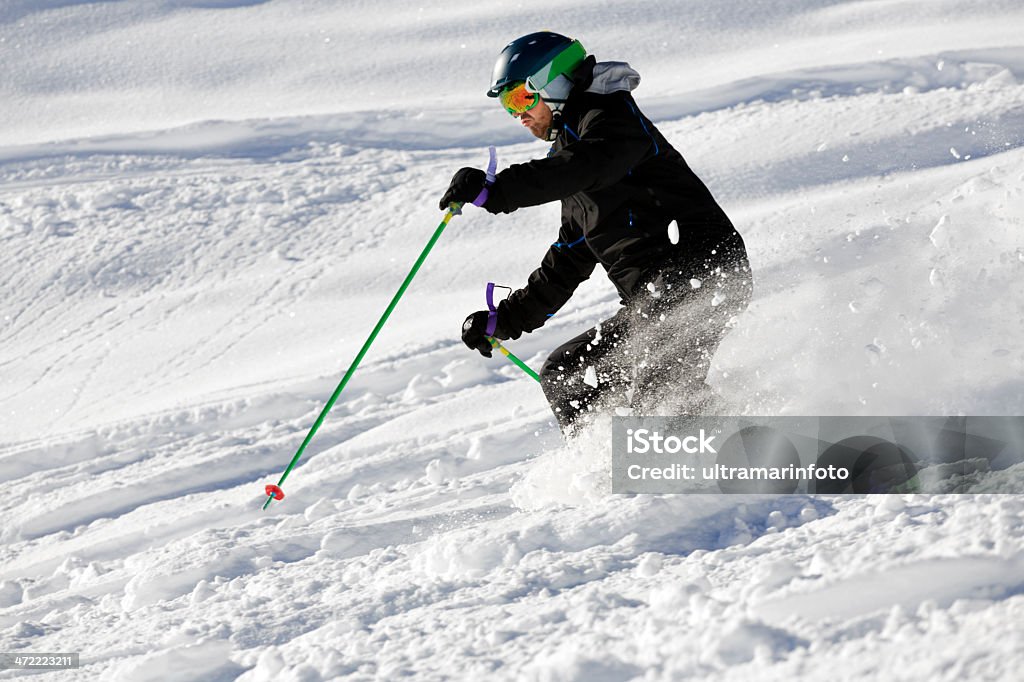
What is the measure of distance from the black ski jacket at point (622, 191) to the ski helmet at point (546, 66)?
5cm

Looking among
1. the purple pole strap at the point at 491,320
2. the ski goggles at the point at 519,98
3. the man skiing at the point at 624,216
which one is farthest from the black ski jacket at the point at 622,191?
the purple pole strap at the point at 491,320

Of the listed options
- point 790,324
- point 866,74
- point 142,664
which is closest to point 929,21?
point 866,74

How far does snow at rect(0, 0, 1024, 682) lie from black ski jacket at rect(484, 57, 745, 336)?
62 cm

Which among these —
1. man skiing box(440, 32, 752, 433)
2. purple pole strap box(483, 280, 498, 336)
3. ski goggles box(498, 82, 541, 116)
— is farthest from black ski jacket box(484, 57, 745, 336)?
purple pole strap box(483, 280, 498, 336)

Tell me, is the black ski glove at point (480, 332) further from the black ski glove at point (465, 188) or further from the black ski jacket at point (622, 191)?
the black ski glove at point (465, 188)

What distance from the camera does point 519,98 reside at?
3.33m

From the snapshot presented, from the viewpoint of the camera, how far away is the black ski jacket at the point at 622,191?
3051mm

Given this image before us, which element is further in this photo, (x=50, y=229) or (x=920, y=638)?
(x=50, y=229)

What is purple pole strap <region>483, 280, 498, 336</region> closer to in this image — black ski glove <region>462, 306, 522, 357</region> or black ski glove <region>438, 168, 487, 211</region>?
black ski glove <region>462, 306, 522, 357</region>

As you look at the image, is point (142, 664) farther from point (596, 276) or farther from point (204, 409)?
point (596, 276)

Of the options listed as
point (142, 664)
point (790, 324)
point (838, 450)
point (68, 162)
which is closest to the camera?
point (142, 664)

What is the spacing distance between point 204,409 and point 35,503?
1069mm

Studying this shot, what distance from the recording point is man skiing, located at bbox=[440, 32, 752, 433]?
10.1 ft

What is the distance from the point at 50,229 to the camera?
9094mm
